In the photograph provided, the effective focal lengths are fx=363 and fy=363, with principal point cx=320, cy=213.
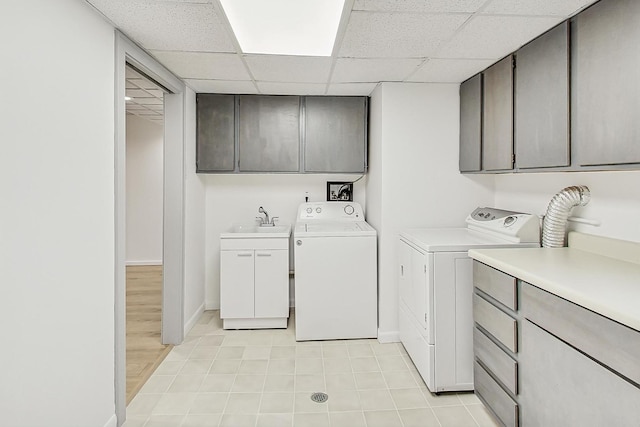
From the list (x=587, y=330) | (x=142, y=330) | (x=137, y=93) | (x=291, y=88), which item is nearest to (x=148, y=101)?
(x=137, y=93)

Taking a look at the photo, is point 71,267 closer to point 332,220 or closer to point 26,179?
point 26,179

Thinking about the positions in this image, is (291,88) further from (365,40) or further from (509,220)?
(509,220)

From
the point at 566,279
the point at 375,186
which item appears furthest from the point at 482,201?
the point at 566,279

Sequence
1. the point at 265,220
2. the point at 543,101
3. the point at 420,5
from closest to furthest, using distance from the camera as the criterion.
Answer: the point at 420,5
the point at 543,101
the point at 265,220

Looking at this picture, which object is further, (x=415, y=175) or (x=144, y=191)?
(x=144, y=191)

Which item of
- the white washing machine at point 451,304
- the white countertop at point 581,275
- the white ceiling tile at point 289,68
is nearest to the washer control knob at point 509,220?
the white washing machine at point 451,304

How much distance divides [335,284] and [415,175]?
115cm

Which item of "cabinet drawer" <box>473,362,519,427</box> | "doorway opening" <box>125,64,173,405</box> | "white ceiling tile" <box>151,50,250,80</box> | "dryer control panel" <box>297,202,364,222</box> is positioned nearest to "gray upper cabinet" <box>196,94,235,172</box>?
"white ceiling tile" <box>151,50,250,80</box>

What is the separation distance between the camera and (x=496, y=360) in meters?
1.94

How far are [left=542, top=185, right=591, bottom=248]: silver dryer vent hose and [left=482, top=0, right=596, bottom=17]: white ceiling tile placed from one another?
947 millimetres

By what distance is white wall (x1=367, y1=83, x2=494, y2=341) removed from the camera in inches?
120

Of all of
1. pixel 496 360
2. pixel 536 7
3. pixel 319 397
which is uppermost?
pixel 536 7

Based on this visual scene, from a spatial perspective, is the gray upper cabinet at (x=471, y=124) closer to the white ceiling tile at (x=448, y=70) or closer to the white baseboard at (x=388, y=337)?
the white ceiling tile at (x=448, y=70)

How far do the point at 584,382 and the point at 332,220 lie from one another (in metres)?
2.59
